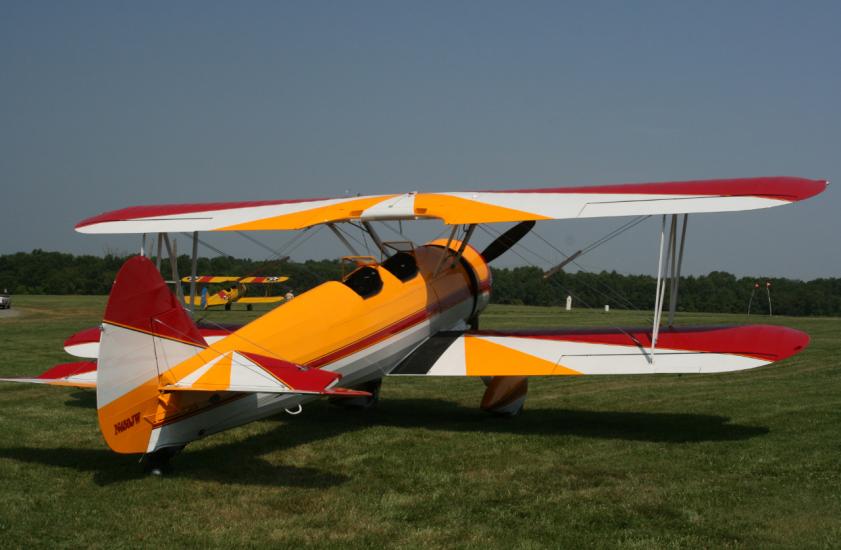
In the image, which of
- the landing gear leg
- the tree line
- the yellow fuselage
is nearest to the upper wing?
the yellow fuselage

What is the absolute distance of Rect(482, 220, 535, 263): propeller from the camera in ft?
33.9

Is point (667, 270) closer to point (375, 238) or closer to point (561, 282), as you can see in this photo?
point (375, 238)

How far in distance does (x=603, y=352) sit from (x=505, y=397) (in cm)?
136

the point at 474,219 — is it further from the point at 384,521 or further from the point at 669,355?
the point at 384,521

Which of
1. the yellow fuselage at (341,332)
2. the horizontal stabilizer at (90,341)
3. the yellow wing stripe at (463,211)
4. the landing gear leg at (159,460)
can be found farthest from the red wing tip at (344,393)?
the horizontal stabilizer at (90,341)

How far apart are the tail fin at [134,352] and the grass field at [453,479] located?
50 cm

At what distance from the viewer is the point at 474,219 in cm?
744

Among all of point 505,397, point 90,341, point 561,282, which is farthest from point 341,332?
point 561,282

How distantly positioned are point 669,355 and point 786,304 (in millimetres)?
52948

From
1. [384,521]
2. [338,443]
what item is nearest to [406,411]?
[338,443]

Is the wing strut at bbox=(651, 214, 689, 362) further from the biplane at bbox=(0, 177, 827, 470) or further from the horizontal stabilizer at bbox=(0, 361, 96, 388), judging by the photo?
the horizontal stabilizer at bbox=(0, 361, 96, 388)

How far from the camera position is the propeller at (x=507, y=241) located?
10.3 meters

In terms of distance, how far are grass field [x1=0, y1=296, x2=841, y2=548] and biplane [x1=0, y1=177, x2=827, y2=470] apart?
501 mm

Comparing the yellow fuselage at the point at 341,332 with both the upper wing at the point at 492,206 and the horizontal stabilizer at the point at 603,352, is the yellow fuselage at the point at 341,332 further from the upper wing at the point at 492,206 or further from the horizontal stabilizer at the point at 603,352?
the upper wing at the point at 492,206
